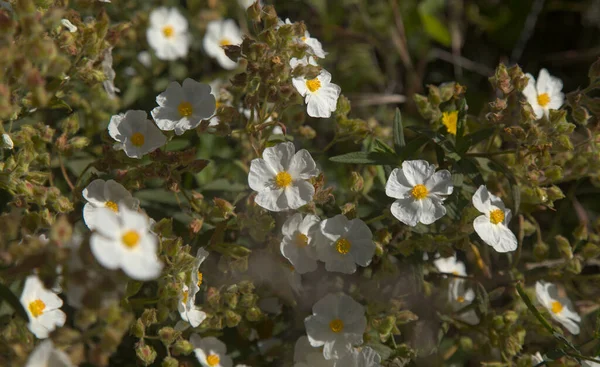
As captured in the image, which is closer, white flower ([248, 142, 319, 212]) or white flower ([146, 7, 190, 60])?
white flower ([248, 142, 319, 212])

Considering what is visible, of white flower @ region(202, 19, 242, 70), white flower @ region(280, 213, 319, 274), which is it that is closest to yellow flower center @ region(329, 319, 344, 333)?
white flower @ region(280, 213, 319, 274)

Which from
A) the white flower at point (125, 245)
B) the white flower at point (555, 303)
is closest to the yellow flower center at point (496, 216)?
the white flower at point (555, 303)

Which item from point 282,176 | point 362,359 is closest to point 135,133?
Answer: point 282,176

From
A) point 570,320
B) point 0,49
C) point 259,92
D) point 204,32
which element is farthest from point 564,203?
point 0,49

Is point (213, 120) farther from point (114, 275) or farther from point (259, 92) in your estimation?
point (114, 275)

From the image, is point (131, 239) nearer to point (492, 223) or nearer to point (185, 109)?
point (185, 109)

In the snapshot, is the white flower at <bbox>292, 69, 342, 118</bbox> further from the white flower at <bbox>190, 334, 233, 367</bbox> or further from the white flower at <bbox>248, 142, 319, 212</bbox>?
the white flower at <bbox>190, 334, 233, 367</bbox>

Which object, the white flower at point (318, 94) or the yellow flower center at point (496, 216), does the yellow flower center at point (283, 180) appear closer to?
the white flower at point (318, 94)
